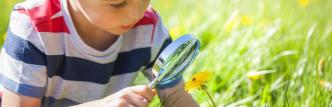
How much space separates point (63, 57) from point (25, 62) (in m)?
0.13

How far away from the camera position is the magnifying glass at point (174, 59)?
1841mm

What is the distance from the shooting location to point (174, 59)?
1.86 m

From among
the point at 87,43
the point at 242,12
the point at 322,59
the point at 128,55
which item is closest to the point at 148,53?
the point at 128,55

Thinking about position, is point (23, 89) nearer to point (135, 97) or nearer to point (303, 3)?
point (135, 97)

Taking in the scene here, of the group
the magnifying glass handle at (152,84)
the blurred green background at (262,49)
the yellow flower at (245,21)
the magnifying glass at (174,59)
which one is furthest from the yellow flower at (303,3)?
the magnifying glass handle at (152,84)

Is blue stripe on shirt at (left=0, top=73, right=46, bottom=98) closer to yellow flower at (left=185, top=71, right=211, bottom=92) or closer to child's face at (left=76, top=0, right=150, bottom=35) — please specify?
child's face at (left=76, top=0, right=150, bottom=35)

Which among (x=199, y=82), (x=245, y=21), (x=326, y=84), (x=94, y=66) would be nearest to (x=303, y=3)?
(x=245, y=21)

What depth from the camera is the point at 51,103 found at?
2.22 metres

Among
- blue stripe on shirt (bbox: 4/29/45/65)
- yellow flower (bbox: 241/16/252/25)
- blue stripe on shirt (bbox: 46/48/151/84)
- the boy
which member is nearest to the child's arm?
the boy

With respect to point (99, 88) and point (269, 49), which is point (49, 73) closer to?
point (99, 88)

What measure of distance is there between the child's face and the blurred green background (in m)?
0.45

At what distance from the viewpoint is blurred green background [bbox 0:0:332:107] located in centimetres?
249

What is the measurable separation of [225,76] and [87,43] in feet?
2.79

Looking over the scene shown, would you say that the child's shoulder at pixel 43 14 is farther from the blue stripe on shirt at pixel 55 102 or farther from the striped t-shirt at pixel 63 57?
the blue stripe on shirt at pixel 55 102
